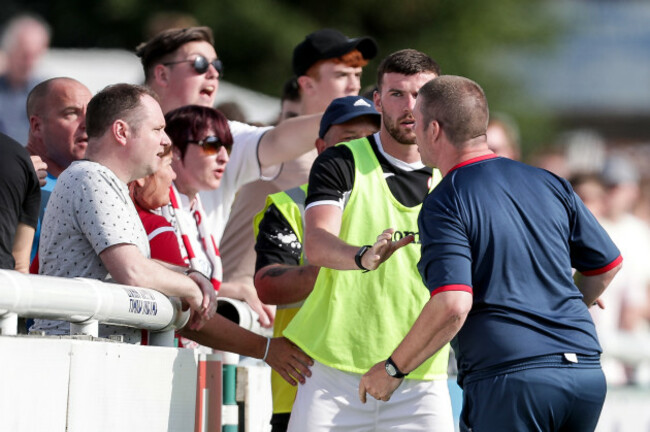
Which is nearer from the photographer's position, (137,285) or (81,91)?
(137,285)

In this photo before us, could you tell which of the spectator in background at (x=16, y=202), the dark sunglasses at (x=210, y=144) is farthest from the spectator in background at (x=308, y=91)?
the spectator in background at (x=16, y=202)

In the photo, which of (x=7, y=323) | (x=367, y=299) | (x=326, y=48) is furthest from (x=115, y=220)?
(x=326, y=48)


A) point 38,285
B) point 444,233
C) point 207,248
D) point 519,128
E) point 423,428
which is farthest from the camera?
point 519,128

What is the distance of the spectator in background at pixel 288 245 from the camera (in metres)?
5.37

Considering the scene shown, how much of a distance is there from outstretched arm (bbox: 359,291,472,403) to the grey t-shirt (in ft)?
2.87

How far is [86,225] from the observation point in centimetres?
429

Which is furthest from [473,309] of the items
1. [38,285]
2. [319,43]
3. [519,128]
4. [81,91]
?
[519,128]

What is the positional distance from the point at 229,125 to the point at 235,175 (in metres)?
0.26

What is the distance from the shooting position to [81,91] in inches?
225

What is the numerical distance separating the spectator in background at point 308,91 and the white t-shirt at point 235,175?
10.4 inches

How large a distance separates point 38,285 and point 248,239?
322cm

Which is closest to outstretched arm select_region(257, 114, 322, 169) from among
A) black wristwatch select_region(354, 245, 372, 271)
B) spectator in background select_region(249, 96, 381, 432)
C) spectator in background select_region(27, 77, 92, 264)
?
spectator in background select_region(249, 96, 381, 432)

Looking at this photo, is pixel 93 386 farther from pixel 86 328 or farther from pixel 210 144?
pixel 210 144

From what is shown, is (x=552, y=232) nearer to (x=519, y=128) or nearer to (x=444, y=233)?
(x=444, y=233)
